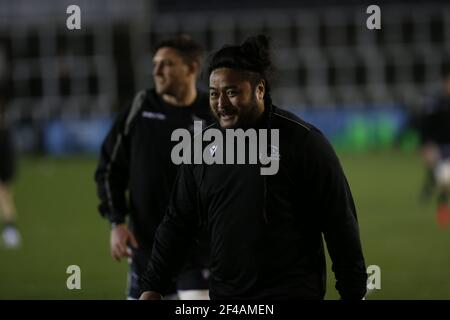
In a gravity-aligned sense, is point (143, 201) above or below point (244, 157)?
below

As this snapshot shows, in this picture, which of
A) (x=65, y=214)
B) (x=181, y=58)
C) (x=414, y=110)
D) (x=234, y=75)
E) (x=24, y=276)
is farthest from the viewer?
(x=414, y=110)

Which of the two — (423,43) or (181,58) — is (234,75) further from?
(423,43)

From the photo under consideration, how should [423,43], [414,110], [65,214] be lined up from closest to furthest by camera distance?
[65,214] → [414,110] → [423,43]

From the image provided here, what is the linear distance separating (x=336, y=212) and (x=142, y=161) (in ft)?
7.07

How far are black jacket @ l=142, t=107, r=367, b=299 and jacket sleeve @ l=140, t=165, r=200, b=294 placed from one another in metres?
0.23

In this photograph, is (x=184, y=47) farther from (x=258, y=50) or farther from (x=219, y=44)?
(x=219, y=44)

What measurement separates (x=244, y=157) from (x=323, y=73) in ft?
79.9

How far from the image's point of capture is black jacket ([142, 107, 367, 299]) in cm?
431

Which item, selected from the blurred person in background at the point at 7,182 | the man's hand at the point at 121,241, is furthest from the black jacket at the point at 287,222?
the blurred person in background at the point at 7,182

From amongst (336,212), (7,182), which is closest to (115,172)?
(336,212)

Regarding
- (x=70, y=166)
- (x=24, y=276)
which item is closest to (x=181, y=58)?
(x=24, y=276)

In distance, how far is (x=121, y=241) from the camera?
6035 millimetres

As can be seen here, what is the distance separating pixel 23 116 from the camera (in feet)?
90.4

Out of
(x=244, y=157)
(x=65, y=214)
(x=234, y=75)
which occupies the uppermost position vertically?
(x=234, y=75)
